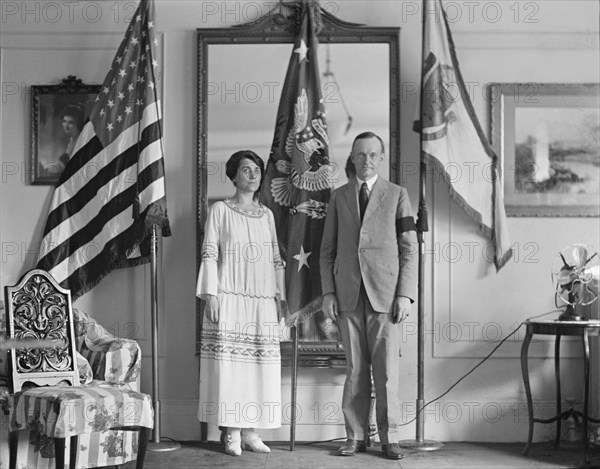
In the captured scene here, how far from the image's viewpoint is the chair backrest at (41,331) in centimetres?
437

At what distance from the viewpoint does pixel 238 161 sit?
510 cm

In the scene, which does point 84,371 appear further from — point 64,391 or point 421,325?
point 421,325

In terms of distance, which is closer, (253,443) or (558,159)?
(253,443)

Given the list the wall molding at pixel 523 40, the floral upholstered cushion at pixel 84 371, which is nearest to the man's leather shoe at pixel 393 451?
the floral upholstered cushion at pixel 84 371

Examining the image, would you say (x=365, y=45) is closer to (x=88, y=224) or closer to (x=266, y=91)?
(x=266, y=91)

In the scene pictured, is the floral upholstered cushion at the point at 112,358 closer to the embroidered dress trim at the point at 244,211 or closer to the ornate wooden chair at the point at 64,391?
the ornate wooden chair at the point at 64,391

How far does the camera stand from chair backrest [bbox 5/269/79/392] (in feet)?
14.3

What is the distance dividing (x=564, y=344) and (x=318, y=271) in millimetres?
1604

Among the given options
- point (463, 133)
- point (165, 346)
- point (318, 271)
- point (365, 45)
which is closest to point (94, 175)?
point (165, 346)

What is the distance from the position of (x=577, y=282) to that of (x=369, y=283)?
120 cm

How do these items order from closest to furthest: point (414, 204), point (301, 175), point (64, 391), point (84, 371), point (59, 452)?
point (59, 452), point (64, 391), point (84, 371), point (301, 175), point (414, 204)

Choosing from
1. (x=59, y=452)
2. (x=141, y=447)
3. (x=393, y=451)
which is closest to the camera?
(x=59, y=452)

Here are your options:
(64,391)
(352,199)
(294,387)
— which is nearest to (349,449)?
(294,387)

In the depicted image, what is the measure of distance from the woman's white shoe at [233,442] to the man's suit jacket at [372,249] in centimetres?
93
